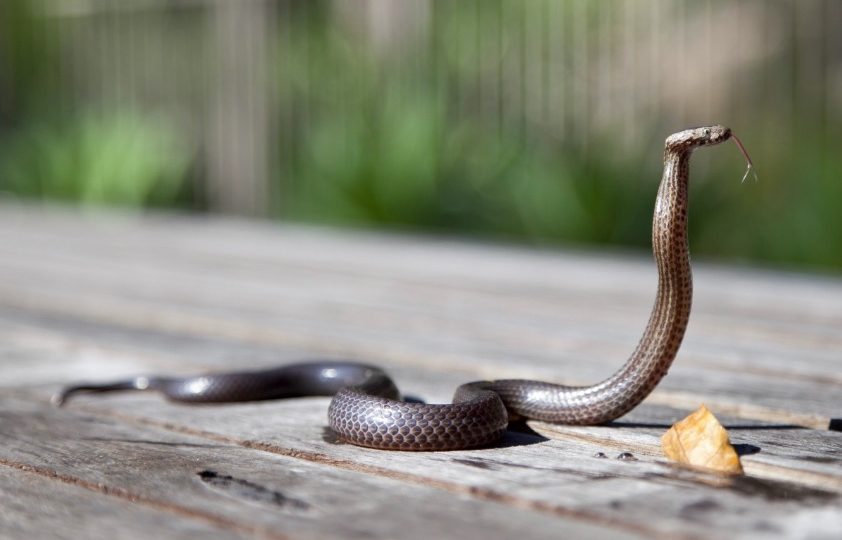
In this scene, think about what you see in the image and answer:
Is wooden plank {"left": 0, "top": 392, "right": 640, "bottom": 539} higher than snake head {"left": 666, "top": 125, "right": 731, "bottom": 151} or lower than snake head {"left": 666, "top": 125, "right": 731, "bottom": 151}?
lower

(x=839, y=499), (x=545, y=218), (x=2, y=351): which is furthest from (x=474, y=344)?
(x=545, y=218)

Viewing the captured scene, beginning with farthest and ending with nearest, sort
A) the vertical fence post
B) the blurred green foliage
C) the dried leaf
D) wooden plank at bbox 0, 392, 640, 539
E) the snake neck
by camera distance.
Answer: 1. the blurred green foliage
2. the vertical fence post
3. the snake neck
4. the dried leaf
5. wooden plank at bbox 0, 392, 640, 539

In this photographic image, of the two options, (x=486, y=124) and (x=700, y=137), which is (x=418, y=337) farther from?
(x=486, y=124)

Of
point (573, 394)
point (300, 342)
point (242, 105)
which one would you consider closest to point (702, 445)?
point (573, 394)

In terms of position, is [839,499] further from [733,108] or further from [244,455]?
[733,108]

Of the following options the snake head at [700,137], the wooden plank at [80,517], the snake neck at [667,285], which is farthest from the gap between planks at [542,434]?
the snake head at [700,137]

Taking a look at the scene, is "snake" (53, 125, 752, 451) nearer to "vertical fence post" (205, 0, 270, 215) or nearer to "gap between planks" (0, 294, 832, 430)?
"gap between planks" (0, 294, 832, 430)

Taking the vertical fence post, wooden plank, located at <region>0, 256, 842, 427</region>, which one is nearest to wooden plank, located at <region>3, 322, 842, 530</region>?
wooden plank, located at <region>0, 256, 842, 427</region>
